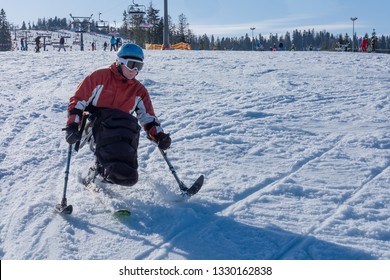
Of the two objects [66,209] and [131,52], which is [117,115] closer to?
[131,52]

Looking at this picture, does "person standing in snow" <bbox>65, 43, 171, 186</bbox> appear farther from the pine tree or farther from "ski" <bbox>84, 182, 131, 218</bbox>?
the pine tree

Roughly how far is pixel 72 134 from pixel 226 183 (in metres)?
1.82

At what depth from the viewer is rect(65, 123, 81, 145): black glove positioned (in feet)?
13.9

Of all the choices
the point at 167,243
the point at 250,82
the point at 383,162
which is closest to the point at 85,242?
the point at 167,243

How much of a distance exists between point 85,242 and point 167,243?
2.22ft

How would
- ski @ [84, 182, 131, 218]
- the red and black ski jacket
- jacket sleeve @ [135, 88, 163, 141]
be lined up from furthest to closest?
jacket sleeve @ [135, 88, 163, 141]
the red and black ski jacket
ski @ [84, 182, 131, 218]

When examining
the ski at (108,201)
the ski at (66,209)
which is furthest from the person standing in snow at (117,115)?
the ski at (66,209)

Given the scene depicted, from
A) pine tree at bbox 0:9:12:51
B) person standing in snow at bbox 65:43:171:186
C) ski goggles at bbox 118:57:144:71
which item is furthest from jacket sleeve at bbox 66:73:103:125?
pine tree at bbox 0:9:12:51

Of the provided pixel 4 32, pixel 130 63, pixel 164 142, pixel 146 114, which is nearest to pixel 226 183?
pixel 164 142

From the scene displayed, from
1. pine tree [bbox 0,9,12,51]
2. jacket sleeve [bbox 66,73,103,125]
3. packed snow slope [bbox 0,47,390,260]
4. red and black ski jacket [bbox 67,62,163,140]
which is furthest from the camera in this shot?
pine tree [bbox 0,9,12,51]

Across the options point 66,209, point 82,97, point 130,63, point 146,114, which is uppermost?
point 130,63

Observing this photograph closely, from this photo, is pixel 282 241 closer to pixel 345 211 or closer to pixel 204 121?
pixel 345 211

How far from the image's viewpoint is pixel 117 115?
4.38 m

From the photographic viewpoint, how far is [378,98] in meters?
10.3
